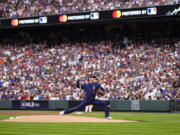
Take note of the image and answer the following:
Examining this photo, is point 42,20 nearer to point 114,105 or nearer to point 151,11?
point 151,11

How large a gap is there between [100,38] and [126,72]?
6353 mm

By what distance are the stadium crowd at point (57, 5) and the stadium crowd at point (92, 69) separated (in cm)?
291

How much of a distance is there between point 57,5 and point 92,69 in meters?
7.99

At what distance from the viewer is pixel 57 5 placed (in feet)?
132

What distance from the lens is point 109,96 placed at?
32.4 metres

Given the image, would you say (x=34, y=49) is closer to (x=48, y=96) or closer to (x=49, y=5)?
(x=49, y=5)

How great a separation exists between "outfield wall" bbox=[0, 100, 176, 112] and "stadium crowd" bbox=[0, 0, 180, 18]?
8559mm

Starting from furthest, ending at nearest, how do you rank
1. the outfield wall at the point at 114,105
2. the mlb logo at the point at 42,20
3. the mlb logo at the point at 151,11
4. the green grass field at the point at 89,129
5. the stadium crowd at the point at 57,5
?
the mlb logo at the point at 42,20 < the stadium crowd at the point at 57,5 < the mlb logo at the point at 151,11 < the outfield wall at the point at 114,105 < the green grass field at the point at 89,129

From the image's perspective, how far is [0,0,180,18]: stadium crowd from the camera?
36.3 meters

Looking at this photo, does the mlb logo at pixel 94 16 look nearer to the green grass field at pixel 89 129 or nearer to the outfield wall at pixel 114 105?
the outfield wall at pixel 114 105

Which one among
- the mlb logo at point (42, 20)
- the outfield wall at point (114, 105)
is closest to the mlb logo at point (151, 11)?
the outfield wall at point (114, 105)

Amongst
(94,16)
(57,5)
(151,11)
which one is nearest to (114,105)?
(151,11)

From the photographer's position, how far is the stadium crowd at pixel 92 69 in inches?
1257

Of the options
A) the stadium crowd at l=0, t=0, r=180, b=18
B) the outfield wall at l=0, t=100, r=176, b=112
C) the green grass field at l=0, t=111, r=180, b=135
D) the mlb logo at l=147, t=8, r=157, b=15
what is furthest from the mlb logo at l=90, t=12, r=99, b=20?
the green grass field at l=0, t=111, r=180, b=135
